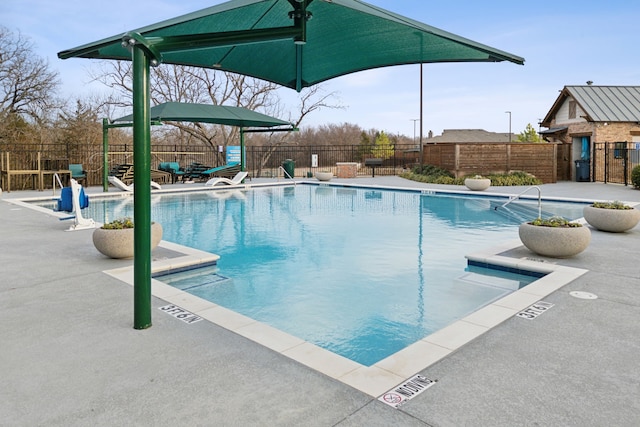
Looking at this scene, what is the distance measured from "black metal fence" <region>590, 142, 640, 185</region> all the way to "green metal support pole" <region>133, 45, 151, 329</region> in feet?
65.5

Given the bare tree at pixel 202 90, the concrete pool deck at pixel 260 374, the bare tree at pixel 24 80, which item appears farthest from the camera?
the bare tree at pixel 202 90

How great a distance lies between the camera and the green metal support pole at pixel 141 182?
3.16 metres

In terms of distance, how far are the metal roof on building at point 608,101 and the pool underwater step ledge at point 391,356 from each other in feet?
61.2

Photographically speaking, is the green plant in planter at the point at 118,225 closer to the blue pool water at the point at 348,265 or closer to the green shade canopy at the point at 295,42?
the blue pool water at the point at 348,265

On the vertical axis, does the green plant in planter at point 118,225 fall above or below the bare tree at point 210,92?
below

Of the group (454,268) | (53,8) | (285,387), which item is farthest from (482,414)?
(53,8)

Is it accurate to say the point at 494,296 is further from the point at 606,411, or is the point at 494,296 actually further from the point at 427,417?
the point at 427,417

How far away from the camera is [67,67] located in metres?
25.1

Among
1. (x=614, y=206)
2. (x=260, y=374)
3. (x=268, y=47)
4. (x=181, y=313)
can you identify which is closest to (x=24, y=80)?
(x=268, y=47)

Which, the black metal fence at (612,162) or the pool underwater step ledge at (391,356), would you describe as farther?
the black metal fence at (612,162)

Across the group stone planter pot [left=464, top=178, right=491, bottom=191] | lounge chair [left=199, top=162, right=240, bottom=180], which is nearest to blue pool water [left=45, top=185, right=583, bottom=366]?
stone planter pot [left=464, top=178, right=491, bottom=191]

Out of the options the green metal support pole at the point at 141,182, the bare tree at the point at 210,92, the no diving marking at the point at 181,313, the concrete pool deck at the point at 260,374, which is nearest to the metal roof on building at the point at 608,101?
the bare tree at the point at 210,92

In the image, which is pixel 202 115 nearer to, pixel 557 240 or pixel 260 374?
pixel 557 240

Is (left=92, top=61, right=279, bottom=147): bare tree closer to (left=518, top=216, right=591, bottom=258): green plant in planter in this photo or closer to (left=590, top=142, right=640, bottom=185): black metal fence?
(left=590, top=142, right=640, bottom=185): black metal fence
